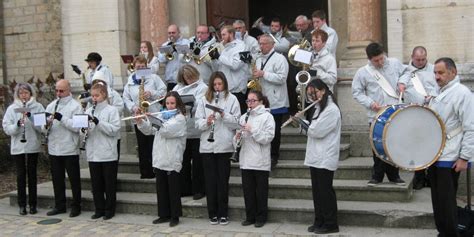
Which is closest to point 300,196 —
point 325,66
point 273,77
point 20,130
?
point 273,77

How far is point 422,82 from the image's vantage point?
657 cm

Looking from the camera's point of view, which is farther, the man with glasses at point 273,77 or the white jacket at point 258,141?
the man with glasses at point 273,77

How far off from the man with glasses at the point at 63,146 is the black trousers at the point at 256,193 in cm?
239

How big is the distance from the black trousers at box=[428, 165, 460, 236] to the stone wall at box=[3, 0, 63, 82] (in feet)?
30.8

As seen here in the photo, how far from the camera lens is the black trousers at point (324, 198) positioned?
575 centimetres

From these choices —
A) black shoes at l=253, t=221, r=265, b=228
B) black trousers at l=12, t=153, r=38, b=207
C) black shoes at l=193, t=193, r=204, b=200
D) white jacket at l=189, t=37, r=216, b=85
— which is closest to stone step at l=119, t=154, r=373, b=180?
black shoes at l=193, t=193, r=204, b=200

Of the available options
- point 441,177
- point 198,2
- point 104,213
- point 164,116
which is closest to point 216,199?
point 164,116

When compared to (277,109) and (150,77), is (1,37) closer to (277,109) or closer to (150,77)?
(150,77)

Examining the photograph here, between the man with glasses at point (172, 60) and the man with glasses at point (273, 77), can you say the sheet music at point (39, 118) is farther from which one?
the man with glasses at point (273, 77)

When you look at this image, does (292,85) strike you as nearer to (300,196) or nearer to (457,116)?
(300,196)

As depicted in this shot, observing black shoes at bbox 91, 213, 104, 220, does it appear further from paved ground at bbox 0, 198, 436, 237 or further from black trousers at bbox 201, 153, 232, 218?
black trousers at bbox 201, 153, 232, 218

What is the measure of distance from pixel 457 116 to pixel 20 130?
17.9ft

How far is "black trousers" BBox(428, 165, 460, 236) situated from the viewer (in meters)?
5.09

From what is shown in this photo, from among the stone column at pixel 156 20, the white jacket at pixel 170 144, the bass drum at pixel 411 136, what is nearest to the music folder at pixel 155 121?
the white jacket at pixel 170 144
